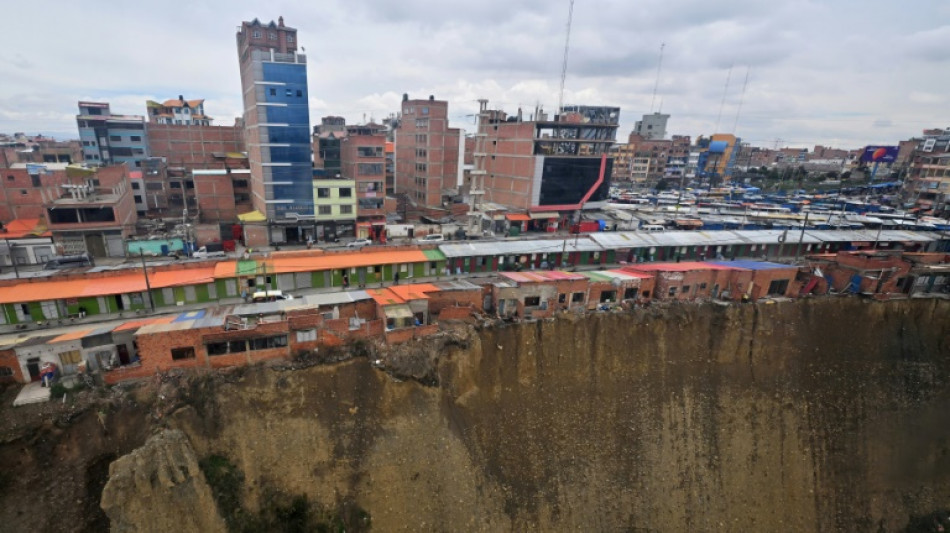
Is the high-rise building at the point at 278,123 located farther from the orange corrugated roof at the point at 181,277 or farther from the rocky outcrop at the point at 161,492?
the rocky outcrop at the point at 161,492

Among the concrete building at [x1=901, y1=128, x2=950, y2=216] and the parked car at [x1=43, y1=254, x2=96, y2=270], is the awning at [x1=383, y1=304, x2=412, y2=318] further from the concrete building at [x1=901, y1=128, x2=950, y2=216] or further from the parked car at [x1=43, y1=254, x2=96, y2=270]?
the concrete building at [x1=901, y1=128, x2=950, y2=216]

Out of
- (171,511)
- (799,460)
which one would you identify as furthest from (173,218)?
(799,460)

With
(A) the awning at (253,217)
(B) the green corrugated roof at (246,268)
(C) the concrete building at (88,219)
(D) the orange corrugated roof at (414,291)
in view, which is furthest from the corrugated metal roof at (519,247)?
(C) the concrete building at (88,219)

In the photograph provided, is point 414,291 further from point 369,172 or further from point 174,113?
point 174,113

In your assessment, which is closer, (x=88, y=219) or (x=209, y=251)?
(x=88, y=219)

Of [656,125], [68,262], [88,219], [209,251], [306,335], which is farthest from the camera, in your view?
[656,125]

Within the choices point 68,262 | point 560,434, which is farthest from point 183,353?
point 560,434
